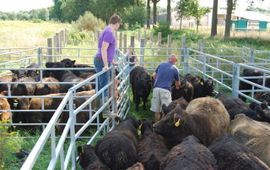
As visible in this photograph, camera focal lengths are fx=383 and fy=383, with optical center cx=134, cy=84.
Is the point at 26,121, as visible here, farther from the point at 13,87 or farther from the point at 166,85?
the point at 166,85

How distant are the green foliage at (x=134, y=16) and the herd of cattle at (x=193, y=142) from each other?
164 feet

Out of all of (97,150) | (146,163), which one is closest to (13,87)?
(97,150)

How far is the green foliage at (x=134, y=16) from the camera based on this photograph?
2266 inches

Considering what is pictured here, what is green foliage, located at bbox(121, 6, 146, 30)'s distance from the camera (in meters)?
57.6

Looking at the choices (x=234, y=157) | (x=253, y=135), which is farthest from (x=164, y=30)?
(x=234, y=157)

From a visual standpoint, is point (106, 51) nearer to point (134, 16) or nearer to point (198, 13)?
point (198, 13)

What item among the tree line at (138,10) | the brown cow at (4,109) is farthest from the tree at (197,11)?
the brown cow at (4,109)

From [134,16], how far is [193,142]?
53.7m

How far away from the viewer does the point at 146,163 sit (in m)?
5.58

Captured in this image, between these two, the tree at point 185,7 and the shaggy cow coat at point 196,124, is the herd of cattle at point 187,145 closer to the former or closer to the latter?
the shaggy cow coat at point 196,124

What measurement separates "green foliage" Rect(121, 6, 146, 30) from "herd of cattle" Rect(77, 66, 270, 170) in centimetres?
5011

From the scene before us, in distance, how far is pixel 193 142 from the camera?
17.9 ft

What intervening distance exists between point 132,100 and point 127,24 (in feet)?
156

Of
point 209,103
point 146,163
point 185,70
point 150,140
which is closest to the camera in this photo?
point 146,163
